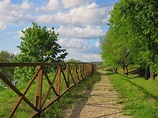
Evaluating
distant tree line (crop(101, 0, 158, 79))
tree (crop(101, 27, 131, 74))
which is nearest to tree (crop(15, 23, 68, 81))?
tree (crop(101, 27, 131, 74))

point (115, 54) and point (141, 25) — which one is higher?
point (141, 25)

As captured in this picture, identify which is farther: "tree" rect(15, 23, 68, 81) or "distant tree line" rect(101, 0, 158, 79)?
"tree" rect(15, 23, 68, 81)

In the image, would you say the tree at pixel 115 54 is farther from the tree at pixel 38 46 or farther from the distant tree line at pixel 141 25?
the distant tree line at pixel 141 25

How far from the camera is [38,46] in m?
38.9

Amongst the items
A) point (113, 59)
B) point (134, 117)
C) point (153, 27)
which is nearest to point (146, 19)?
point (153, 27)

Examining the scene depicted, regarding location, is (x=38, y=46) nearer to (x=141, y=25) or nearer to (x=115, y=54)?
(x=115, y=54)

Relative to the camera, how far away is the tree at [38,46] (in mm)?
38125

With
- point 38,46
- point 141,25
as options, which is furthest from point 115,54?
point 141,25

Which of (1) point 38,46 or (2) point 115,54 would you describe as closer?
(1) point 38,46

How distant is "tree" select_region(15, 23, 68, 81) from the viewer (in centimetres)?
3812

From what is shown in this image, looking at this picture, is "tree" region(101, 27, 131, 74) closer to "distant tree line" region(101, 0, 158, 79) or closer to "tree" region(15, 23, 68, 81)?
"tree" region(15, 23, 68, 81)

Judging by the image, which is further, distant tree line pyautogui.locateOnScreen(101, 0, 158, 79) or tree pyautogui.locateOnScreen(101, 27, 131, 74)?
tree pyautogui.locateOnScreen(101, 27, 131, 74)

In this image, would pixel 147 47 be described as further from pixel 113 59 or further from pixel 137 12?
pixel 113 59

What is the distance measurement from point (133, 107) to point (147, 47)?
516 inches
